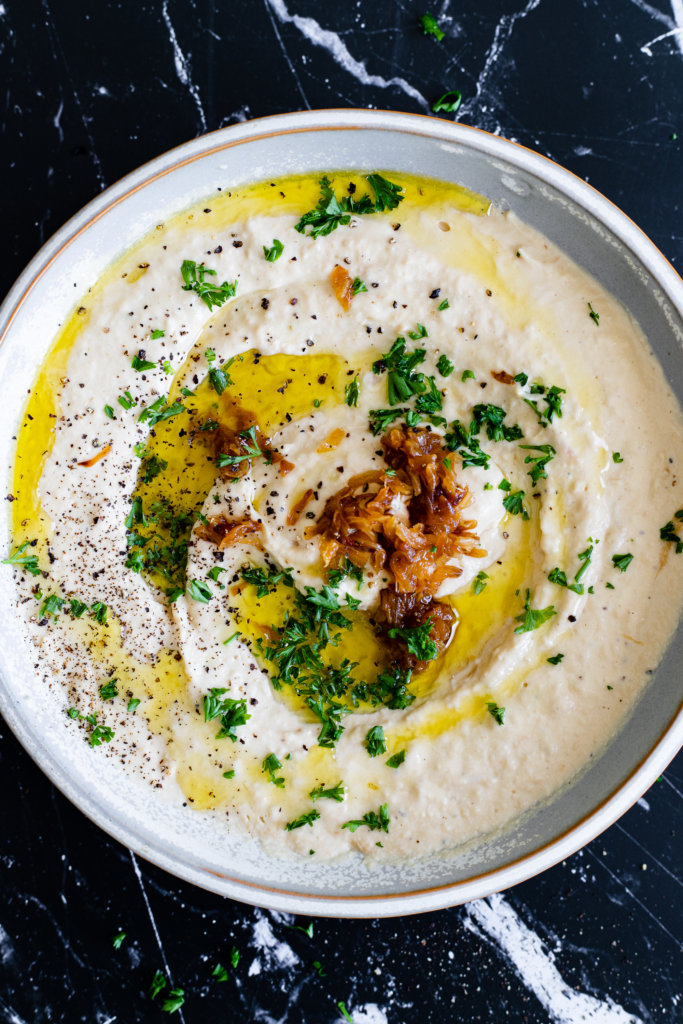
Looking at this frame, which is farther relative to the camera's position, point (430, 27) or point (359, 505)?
point (430, 27)

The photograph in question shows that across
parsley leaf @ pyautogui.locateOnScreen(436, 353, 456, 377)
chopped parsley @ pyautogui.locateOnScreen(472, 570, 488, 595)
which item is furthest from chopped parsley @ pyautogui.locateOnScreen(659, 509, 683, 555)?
parsley leaf @ pyautogui.locateOnScreen(436, 353, 456, 377)

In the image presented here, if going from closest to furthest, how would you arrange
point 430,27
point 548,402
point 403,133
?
1. point 403,133
2. point 548,402
3. point 430,27

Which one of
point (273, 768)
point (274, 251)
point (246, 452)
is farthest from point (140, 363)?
point (273, 768)

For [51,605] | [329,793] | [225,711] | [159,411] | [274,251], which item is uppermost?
[274,251]

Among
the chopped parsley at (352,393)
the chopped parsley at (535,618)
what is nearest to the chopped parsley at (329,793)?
the chopped parsley at (535,618)

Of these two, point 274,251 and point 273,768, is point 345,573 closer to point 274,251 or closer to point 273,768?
point 273,768

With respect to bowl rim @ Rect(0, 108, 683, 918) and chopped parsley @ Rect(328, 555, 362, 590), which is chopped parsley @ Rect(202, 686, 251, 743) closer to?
bowl rim @ Rect(0, 108, 683, 918)
